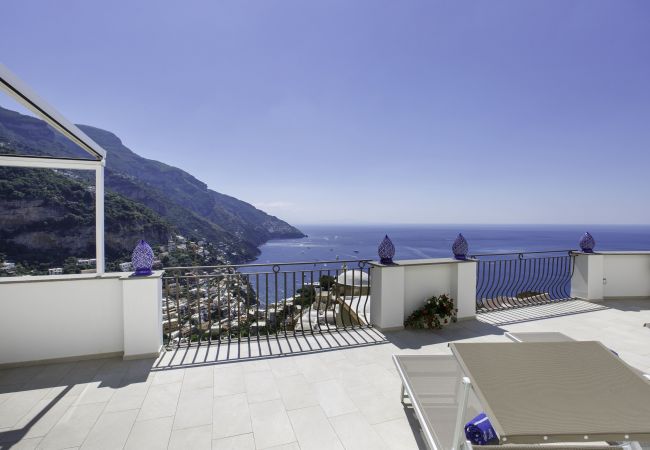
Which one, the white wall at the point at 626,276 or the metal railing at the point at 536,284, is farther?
the white wall at the point at 626,276

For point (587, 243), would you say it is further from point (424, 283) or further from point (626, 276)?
point (424, 283)

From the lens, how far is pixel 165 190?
38.4m

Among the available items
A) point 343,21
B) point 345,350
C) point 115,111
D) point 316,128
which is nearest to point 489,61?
point 343,21

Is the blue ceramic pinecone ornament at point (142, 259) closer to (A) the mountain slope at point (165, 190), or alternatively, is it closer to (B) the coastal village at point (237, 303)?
(B) the coastal village at point (237, 303)

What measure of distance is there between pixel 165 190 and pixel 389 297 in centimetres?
4171

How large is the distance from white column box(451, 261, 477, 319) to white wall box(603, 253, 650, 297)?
3481 millimetres

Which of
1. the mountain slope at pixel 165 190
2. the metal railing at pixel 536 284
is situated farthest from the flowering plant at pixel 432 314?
the mountain slope at pixel 165 190

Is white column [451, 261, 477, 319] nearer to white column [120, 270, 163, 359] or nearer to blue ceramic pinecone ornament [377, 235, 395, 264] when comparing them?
blue ceramic pinecone ornament [377, 235, 395, 264]

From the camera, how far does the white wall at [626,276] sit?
576cm

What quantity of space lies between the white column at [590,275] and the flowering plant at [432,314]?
3654mm

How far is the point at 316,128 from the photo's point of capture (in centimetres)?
1101

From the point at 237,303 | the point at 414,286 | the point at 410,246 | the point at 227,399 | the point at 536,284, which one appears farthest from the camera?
the point at 410,246

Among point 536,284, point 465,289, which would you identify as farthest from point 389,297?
point 536,284

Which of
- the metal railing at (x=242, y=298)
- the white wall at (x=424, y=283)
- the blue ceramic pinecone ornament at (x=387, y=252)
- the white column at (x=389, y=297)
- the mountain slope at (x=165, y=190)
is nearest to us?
the metal railing at (x=242, y=298)
